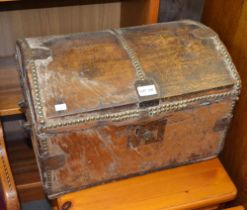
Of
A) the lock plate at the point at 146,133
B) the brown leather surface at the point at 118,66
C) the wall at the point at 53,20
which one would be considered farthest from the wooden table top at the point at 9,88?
the lock plate at the point at 146,133

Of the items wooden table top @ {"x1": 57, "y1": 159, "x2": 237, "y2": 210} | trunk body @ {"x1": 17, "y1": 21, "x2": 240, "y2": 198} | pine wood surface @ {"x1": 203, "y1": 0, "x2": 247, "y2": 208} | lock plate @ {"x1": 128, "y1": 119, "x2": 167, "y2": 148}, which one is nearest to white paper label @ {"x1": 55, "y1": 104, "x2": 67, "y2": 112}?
trunk body @ {"x1": 17, "y1": 21, "x2": 240, "y2": 198}

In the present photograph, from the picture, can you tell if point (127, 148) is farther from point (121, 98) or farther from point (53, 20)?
point (53, 20)

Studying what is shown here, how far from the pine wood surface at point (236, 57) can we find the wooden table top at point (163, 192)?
0.10m

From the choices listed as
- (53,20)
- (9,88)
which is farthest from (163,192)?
(53,20)

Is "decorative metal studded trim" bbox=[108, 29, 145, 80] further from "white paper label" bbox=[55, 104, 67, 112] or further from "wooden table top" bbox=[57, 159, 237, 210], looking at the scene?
"wooden table top" bbox=[57, 159, 237, 210]

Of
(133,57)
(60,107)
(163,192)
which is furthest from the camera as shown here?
(163,192)

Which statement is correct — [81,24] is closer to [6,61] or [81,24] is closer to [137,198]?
[6,61]

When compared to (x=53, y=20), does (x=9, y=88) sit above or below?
below

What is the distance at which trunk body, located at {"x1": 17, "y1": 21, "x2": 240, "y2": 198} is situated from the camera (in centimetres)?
97

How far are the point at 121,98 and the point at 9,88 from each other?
22.2 inches

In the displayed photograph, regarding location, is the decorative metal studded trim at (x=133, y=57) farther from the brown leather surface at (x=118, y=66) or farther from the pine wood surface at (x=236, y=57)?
the pine wood surface at (x=236, y=57)

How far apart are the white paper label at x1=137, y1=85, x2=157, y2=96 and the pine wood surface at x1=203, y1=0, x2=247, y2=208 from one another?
36 centimetres

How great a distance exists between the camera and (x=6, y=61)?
1.49 metres

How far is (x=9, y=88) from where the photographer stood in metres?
1.36
